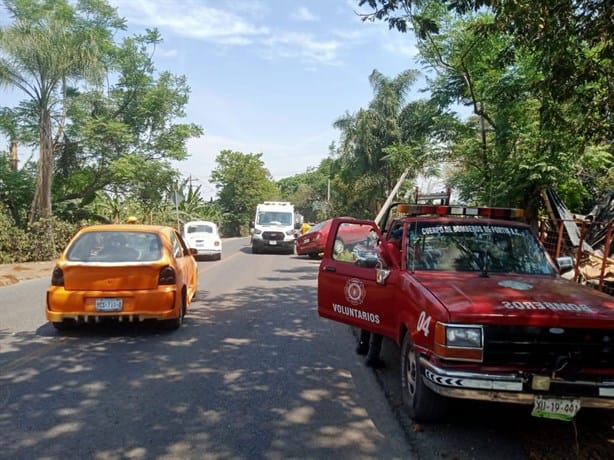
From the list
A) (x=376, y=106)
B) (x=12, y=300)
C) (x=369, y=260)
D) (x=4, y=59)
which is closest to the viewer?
(x=369, y=260)

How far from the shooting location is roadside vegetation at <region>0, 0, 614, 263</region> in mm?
7270

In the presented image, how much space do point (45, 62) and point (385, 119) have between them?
24.6 metres

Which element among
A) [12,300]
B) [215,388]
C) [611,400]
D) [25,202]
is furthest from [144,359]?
[25,202]

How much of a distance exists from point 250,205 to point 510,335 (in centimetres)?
6188

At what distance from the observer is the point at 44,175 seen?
21609mm

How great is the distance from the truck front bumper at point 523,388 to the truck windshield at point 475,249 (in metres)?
1.58

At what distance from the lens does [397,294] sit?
17.0 feet

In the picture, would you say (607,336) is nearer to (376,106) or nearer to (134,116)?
(134,116)

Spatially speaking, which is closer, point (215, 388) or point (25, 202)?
point (215, 388)

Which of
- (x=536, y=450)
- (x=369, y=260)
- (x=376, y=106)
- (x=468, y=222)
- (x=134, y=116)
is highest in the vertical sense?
(x=376, y=106)

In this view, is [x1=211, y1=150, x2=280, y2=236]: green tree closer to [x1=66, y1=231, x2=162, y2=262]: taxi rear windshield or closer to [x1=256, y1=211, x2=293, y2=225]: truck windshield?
[x1=256, y1=211, x2=293, y2=225]: truck windshield

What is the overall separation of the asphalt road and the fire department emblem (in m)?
0.81

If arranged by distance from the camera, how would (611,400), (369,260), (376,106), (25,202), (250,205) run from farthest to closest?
(250,205), (376,106), (25,202), (369,260), (611,400)

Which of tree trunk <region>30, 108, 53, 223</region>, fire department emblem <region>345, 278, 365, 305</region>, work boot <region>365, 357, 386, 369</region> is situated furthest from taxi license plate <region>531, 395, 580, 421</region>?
tree trunk <region>30, 108, 53, 223</region>
